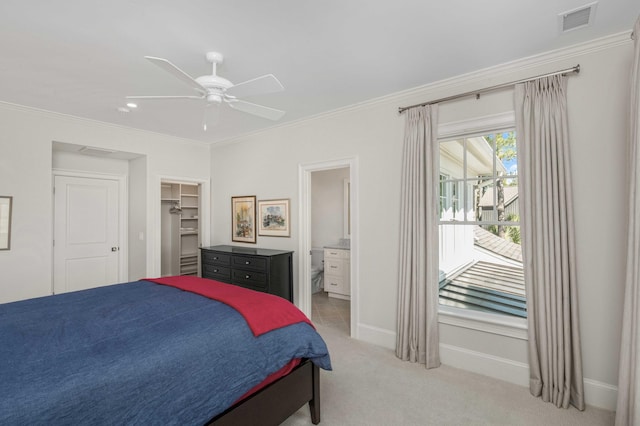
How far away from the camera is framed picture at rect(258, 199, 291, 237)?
13.9 feet

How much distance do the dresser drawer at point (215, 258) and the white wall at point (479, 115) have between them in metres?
0.63

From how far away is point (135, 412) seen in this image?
4.27ft

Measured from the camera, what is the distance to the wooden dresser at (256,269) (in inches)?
149

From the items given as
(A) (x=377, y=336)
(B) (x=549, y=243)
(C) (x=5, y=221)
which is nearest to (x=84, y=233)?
(C) (x=5, y=221)

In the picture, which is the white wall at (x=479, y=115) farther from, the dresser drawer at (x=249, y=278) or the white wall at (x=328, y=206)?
the white wall at (x=328, y=206)

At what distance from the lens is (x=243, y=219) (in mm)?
4762

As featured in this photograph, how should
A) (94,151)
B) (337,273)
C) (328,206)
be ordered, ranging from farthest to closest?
1. (328,206)
2. (337,273)
3. (94,151)

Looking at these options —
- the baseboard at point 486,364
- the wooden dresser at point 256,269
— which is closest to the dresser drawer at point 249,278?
the wooden dresser at point 256,269

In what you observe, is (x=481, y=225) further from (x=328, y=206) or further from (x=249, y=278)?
(x=328, y=206)

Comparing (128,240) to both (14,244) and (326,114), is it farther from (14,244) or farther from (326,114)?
(326,114)

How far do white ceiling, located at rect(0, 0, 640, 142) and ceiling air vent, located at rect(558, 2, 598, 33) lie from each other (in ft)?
0.14

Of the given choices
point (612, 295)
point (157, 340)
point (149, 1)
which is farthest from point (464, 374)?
point (149, 1)

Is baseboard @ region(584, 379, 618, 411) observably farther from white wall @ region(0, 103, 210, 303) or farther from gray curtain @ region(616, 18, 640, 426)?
white wall @ region(0, 103, 210, 303)

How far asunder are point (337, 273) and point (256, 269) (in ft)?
5.60
